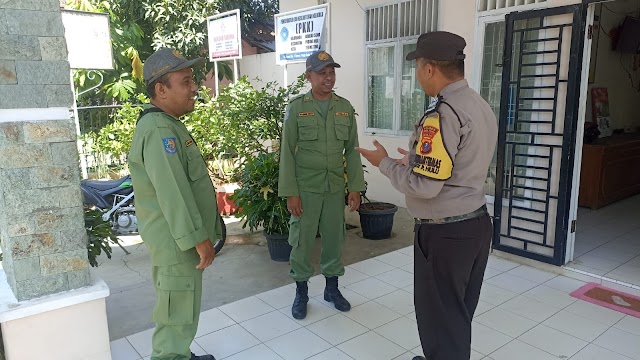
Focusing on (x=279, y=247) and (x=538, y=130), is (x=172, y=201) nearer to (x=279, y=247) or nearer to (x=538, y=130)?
(x=279, y=247)

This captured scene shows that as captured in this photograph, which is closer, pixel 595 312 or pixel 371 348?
pixel 371 348

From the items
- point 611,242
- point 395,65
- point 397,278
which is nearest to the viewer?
point 397,278

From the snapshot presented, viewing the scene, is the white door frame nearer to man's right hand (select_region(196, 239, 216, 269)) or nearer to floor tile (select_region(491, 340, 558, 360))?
floor tile (select_region(491, 340, 558, 360))

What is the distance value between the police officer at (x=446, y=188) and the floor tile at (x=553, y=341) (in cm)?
85

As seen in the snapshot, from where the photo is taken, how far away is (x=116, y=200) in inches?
208

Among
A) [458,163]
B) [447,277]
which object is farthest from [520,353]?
[458,163]

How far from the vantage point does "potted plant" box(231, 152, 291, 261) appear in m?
4.11

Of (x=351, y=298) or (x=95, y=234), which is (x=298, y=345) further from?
(x=95, y=234)

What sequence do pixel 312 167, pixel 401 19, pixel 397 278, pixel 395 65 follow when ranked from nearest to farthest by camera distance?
1. pixel 312 167
2. pixel 397 278
3. pixel 401 19
4. pixel 395 65

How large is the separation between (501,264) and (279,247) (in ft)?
6.09

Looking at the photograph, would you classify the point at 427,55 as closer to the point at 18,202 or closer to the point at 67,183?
the point at 67,183

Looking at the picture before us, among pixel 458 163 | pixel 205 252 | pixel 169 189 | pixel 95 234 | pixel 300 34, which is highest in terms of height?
pixel 300 34

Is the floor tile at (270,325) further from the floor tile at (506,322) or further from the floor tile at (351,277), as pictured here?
the floor tile at (506,322)

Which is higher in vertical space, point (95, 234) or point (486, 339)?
point (95, 234)
